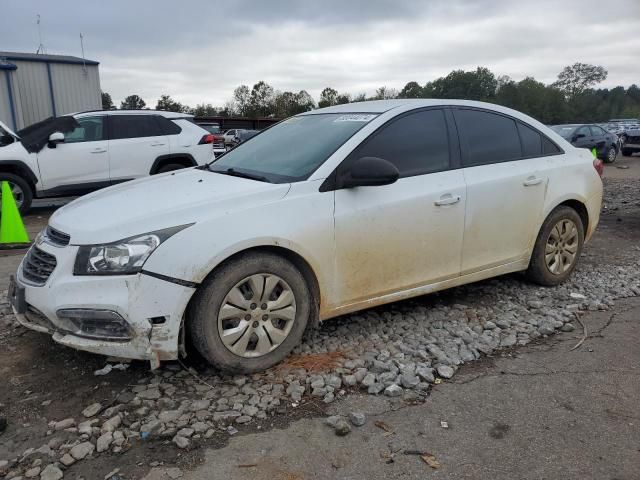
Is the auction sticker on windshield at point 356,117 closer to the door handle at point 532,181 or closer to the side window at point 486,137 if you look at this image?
the side window at point 486,137

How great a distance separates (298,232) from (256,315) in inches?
22.4

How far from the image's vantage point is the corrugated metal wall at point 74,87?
56.6ft

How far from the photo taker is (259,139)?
451 centimetres

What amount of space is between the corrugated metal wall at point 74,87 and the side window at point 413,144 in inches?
656

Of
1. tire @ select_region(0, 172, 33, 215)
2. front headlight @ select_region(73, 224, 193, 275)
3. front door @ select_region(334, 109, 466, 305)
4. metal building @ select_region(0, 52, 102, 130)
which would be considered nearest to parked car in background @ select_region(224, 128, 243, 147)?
metal building @ select_region(0, 52, 102, 130)

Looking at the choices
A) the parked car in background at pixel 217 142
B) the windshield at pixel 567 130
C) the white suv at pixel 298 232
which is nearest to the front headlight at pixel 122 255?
the white suv at pixel 298 232

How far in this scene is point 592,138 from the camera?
65.4 feet

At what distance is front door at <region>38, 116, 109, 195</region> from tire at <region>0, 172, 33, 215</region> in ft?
0.91

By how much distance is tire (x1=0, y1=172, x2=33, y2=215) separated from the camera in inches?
351

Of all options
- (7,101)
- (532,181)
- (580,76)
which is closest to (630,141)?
(532,181)

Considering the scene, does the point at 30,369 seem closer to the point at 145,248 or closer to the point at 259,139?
the point at 145,248

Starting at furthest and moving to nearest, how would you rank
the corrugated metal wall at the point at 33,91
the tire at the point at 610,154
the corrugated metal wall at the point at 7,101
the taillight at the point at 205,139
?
the tire at the point at 610,154 < the corrugated metal wall at the point at 33,91 < the corrugated metal wall at the point at 7,101 < the taillight at the point at 205,139

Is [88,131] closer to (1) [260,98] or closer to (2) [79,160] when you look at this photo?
(2) [79,160]

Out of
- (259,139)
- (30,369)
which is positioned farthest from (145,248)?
(259,139)
